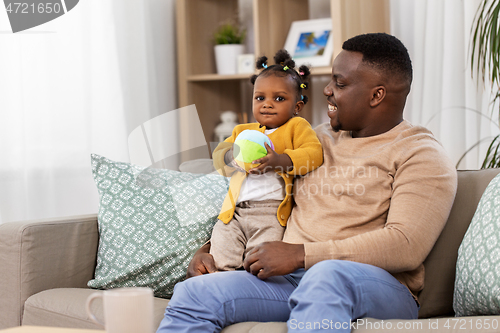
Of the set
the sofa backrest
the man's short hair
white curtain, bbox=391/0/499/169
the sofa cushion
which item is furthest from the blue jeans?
white curtain, bbox=391/0/499/169

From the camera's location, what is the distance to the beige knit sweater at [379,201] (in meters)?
1.08

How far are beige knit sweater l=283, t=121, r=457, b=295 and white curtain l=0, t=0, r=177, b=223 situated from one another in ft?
4.02

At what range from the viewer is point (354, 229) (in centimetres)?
119

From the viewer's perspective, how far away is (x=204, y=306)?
41.9 inches

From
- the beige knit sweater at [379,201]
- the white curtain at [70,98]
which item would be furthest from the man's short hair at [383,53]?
the white curtain at [70,98]

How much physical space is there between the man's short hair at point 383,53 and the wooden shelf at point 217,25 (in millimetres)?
957

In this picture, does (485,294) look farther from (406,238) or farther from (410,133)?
(410,133)

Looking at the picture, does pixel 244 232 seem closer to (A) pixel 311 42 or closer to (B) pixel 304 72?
(B) pixel 304 72

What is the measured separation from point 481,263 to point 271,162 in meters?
0.54

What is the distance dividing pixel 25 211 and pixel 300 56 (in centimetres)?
143

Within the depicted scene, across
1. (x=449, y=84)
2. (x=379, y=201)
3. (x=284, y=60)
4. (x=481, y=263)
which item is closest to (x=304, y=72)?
(x=284, y=60)

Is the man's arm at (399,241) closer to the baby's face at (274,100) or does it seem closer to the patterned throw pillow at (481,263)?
the patterned throw pillow at (481,263)

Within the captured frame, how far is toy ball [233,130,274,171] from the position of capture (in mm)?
1268

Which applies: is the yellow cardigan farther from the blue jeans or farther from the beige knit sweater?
the blue jeans
